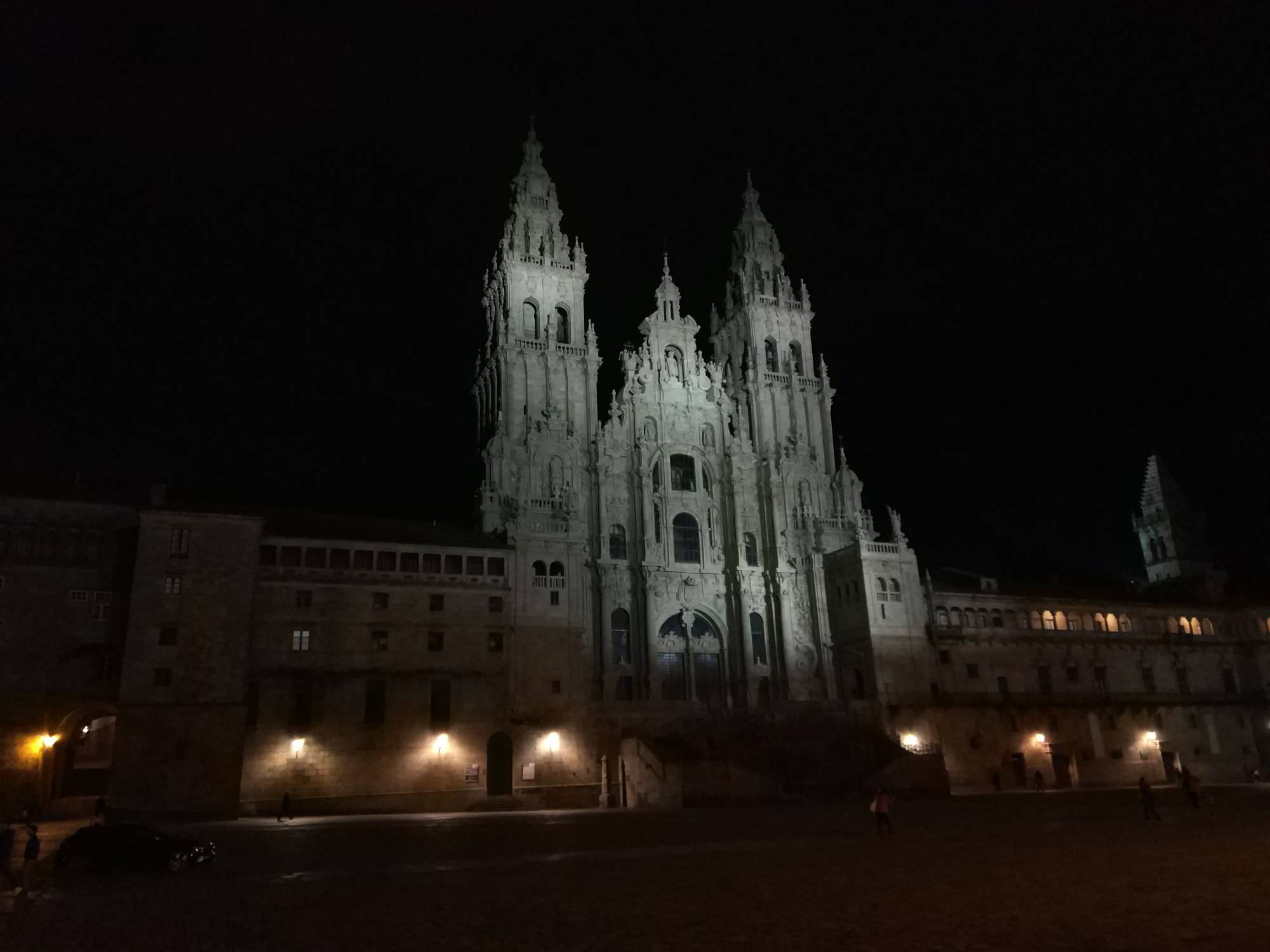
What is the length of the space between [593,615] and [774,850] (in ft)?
119

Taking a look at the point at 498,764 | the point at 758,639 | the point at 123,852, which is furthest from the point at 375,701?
the point at 758,639

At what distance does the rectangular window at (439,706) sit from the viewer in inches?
1913

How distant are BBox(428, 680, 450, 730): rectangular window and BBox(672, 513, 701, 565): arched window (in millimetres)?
20945

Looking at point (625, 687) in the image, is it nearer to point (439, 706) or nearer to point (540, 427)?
point (439, 706)

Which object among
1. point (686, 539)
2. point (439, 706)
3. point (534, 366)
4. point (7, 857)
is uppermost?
point (534, 366)

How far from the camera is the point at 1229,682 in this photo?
72.4 m

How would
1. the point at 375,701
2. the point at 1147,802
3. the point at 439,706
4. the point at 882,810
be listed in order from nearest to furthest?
the point at 882,810 < the point at 1147,802 < the point at 375,701 < the point at 439,706

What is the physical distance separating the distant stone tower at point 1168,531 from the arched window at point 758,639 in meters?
50.4

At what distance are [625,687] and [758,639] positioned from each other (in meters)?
10.4

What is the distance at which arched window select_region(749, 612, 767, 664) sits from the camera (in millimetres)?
64625

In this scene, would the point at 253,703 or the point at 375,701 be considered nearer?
the point at 253,703

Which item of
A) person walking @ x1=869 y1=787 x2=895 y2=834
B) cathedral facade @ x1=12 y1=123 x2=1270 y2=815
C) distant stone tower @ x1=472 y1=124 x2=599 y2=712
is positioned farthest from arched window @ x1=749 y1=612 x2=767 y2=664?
person walking @ x1=869 y1=787 x2=895 y2=834

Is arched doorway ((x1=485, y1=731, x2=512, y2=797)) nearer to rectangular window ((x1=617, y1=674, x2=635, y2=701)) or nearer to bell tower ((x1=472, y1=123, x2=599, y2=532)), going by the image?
rectangular window ((x1=617, y1=674, x2=635, y2=701))

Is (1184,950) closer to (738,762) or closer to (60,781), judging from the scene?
(738,762)
